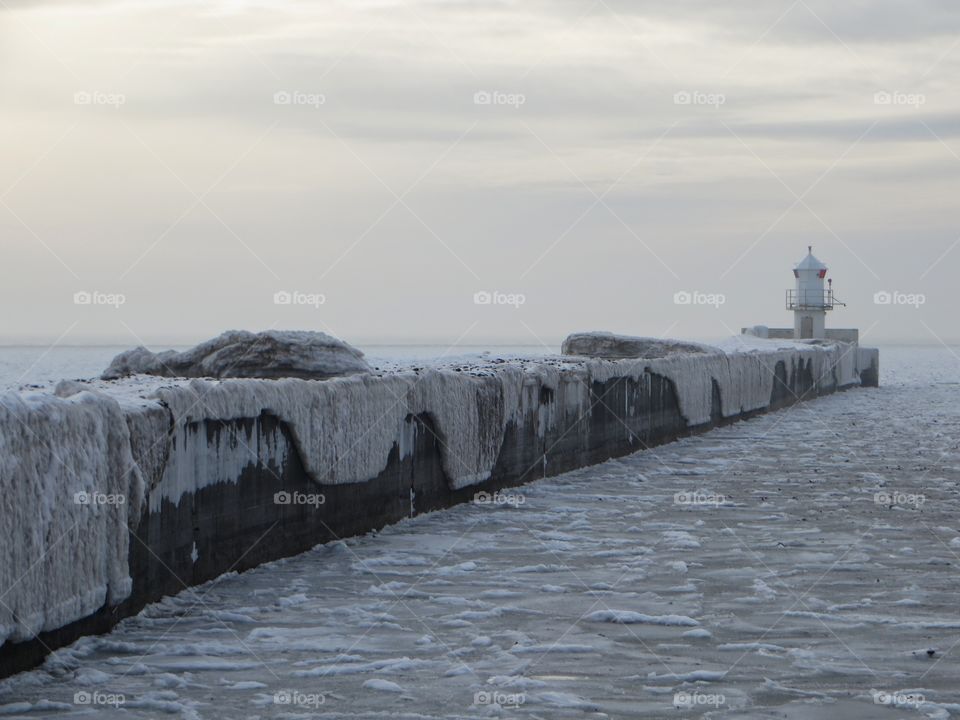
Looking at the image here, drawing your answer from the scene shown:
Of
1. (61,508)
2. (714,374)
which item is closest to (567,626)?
(61,508)

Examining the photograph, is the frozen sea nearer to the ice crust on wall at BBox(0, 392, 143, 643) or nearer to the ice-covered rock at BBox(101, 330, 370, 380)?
the ice crust on wall at BBox(0, 392, 143, 643)

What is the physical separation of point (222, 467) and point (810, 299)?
188 feet

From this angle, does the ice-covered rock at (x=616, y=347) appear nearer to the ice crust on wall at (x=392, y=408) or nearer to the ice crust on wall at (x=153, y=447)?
the ice crust on wall at (x=392, y=408)

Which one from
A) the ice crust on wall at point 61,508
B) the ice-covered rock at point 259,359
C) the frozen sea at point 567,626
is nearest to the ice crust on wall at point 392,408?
the frozen sea at point 567,626

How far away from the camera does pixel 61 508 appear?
22.8ft

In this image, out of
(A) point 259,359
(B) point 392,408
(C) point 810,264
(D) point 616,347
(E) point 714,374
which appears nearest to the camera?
(B) point 392,408

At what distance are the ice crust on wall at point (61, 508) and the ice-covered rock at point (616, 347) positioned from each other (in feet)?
90.7

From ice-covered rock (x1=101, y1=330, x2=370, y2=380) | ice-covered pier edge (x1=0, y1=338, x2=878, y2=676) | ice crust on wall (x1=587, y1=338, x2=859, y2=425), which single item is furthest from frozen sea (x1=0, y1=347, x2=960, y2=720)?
ice crust on wall (x1=587, y1=338, x2=859, y2=425)

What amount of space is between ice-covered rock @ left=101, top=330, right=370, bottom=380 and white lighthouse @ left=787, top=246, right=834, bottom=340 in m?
49.5

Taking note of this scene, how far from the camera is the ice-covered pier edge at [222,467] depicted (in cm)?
674

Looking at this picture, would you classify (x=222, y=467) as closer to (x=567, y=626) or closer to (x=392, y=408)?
(x=567, y=626)

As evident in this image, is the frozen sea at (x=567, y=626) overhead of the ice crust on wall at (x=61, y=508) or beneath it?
beneath

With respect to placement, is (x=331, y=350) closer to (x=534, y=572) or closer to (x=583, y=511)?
(x=583, y=511)

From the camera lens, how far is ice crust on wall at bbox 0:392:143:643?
6492 millimetres
